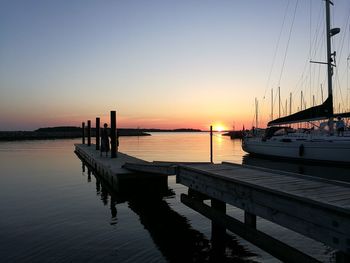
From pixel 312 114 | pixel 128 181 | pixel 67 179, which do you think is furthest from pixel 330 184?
pixel 312 114

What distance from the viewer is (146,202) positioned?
13.2 metres

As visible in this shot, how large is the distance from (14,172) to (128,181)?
12825 mm

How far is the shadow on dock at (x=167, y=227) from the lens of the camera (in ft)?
25.3

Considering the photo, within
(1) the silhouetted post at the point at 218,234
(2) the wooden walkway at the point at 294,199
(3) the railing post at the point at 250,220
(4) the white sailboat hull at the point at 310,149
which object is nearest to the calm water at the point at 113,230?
(1) the silhouetted post at the point at 218,234

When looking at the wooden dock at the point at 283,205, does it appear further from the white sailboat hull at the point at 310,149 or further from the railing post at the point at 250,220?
the white sailboat hull at the point at 310,149

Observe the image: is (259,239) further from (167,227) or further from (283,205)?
(167,227)

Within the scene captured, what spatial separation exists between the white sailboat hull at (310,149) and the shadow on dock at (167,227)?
612 inches

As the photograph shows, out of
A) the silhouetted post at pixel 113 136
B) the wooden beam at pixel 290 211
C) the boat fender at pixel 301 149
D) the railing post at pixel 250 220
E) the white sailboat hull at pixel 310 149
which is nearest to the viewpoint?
the wooden beam at pixel 290 211

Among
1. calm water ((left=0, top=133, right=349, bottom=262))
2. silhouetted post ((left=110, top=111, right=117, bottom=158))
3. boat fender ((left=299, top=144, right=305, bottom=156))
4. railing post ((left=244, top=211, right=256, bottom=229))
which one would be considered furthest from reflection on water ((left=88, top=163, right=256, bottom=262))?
boat fender ((left=299, top=144, right=305, bottom=156))

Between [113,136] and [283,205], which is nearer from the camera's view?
[283,205]

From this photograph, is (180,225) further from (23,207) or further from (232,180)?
(23,207)

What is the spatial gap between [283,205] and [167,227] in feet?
17.7

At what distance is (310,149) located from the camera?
89.7 ft

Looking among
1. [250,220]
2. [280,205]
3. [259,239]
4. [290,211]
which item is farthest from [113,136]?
[290,211]
